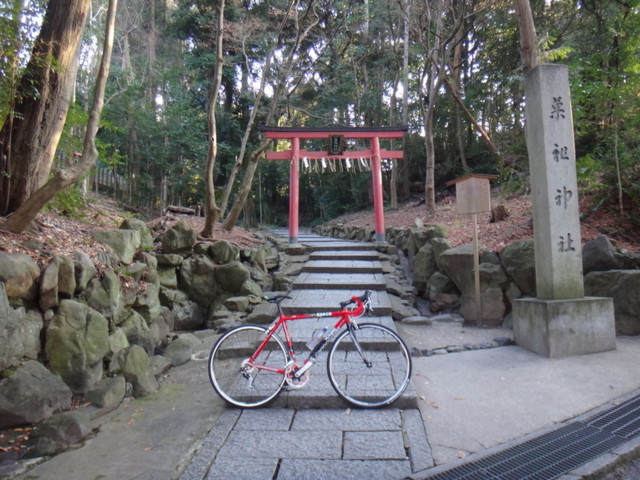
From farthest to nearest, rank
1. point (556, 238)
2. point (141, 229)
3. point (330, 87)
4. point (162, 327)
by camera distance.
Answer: point (330, 87) < point (141, 229) < point (162, 327) < point (556, 238)

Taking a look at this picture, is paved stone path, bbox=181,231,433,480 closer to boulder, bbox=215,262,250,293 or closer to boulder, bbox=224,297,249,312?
boulder, bbox=224,297,249,312

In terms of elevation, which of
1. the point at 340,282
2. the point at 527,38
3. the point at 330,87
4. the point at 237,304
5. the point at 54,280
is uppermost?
the point at 330,87

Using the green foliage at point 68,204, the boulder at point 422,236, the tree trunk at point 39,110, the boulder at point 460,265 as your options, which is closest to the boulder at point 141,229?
the green foliage at point 68,204

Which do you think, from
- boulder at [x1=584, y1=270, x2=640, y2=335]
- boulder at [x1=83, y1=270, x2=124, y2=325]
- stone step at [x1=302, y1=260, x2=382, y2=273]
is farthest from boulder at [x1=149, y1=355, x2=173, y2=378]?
boulder at [x1=584, y1=270, x2=640, y2=335]

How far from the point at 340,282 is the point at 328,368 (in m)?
3.85

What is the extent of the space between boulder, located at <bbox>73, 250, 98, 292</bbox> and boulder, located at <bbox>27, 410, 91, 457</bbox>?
1.57m

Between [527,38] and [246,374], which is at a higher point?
[527,38]

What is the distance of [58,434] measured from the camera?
3066 millimetres

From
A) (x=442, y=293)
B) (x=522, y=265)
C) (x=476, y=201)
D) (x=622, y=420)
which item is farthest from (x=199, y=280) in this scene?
(x=622, y=420)

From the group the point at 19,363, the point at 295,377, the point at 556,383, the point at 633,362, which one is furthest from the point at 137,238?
the point at 633,362

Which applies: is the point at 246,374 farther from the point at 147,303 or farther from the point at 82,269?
the point at 147,303

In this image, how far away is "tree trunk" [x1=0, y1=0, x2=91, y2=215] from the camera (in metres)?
4.93

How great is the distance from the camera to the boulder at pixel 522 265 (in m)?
5.87

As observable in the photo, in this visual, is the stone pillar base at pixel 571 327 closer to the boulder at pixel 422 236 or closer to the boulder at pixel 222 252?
the boulder at pixel 422 236
